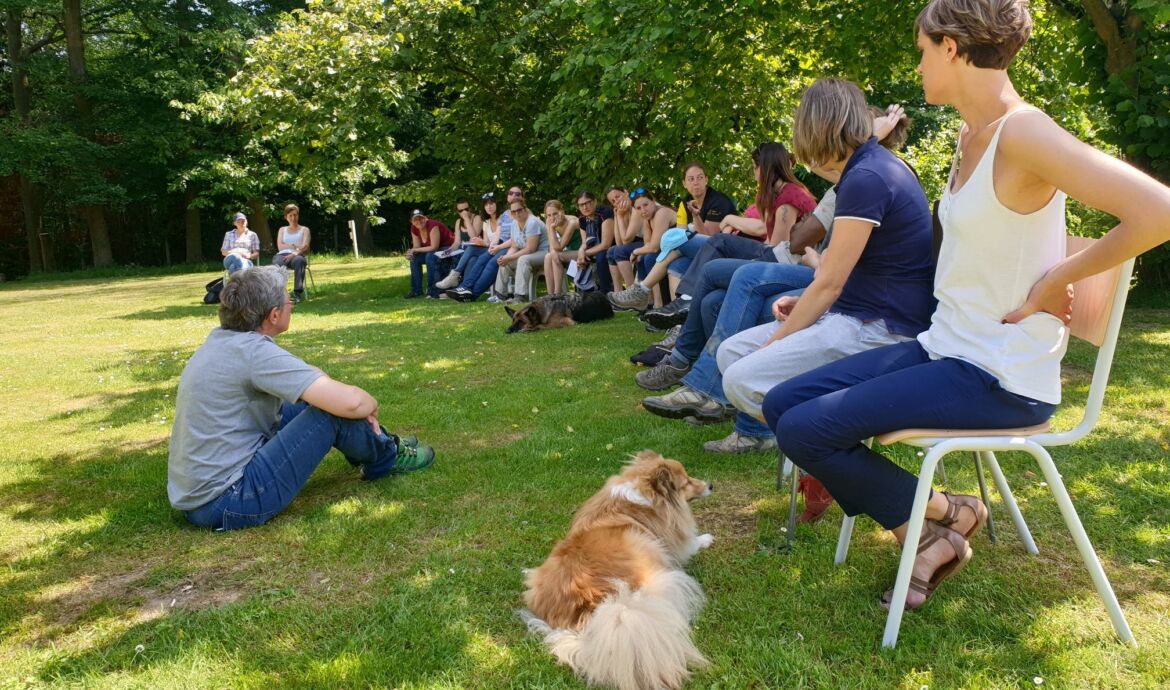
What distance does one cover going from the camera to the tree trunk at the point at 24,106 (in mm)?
25047

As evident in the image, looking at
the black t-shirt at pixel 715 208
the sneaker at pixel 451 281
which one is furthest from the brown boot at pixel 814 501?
the sneaker at pixel 451 281

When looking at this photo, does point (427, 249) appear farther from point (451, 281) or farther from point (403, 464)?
point (403, 464)

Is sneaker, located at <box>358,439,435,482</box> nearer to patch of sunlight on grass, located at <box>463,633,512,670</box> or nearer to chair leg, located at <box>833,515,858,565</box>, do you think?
patch of sunlight on grass, located at <box>463,633,512,670</box>

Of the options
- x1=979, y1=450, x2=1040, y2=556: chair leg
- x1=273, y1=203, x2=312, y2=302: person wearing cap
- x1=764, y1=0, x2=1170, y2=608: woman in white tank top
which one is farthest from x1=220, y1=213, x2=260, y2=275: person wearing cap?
x1=979, y1=450, x2=1040, y2=556: chair leg

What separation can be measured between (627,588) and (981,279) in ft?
4.67

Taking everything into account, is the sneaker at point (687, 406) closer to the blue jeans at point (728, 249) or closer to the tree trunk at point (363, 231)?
the blue jeans at point (728, 249)

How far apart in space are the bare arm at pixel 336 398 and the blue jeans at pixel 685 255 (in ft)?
15.6

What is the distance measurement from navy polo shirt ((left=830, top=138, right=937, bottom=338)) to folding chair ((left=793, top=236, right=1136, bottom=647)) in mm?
544

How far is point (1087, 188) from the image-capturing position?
77.4 inches

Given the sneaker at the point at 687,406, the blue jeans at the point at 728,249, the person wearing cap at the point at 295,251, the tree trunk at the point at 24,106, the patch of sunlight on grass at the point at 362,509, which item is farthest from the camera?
the tree trunk at the point at 24,106

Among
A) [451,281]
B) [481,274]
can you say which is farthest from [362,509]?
[451,281]

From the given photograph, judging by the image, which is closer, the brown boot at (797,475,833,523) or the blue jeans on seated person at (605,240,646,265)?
the brown boot at (797,475,833,523)

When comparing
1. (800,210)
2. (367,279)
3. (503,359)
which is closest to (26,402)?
(503,359)

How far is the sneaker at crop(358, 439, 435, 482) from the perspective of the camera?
13.6 feet
